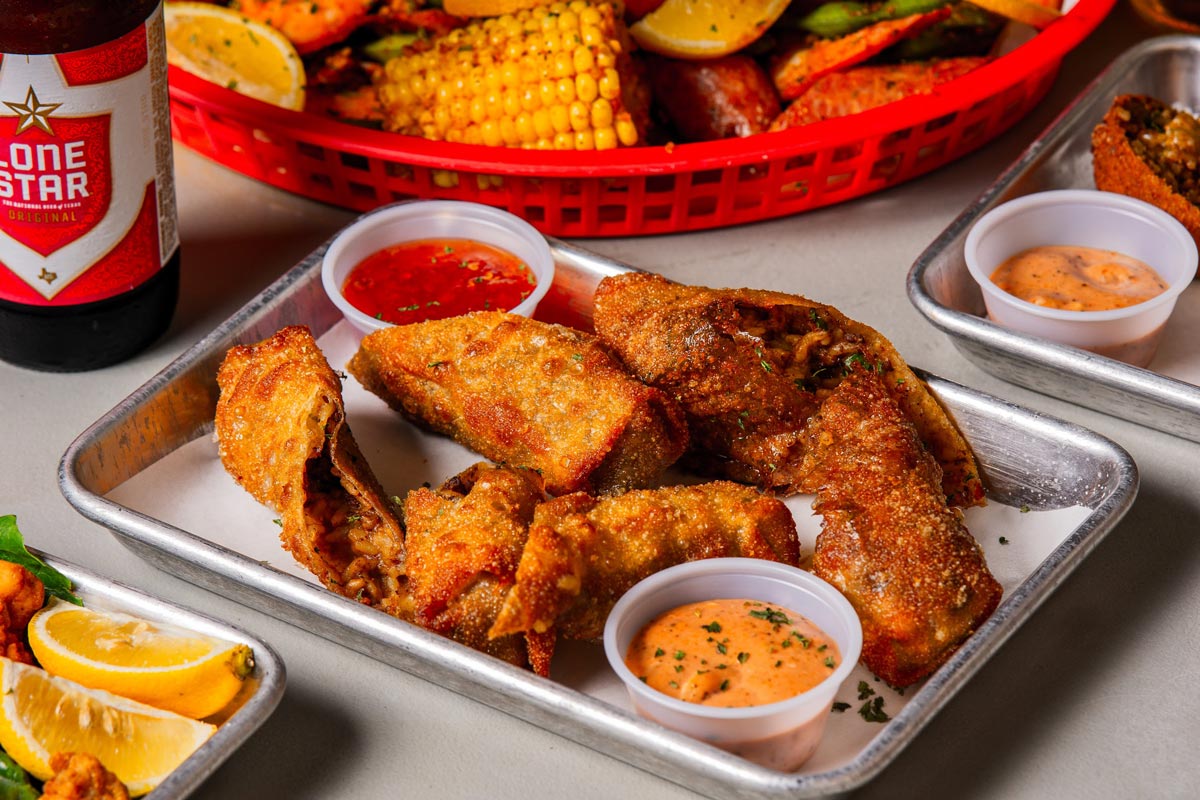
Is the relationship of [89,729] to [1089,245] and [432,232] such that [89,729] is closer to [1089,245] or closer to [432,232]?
[432,232]

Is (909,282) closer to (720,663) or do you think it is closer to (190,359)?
(720,663)

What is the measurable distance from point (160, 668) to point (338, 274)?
3.83ft

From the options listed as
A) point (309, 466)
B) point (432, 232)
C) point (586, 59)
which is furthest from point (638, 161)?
point (309, 466)

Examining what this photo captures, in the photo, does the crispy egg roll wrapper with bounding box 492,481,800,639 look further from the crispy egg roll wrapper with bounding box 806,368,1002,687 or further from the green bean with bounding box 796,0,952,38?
the green bean with bounding box 796,0,952,38

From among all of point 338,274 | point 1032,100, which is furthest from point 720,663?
point 1032,100

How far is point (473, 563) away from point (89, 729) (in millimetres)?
616

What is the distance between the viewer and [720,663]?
2221 millimetres

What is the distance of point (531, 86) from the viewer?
3.40 m

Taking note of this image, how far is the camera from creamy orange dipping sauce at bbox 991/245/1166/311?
311 centimetres

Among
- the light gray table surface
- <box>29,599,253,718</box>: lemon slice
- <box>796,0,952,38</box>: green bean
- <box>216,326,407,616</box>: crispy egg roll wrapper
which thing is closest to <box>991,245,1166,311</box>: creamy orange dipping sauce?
the light gray table surface

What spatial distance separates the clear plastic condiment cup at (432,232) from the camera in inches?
126

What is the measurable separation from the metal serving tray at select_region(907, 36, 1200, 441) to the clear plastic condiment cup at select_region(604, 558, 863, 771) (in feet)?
2.97

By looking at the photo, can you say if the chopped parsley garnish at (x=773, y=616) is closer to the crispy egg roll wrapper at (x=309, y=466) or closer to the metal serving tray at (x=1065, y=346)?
the crispy egg roll wrapper at (x=309, y=466)

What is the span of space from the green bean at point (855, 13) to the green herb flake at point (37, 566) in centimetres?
231
